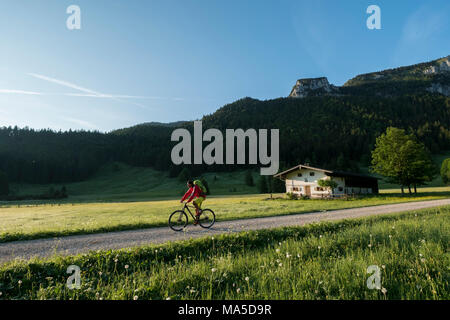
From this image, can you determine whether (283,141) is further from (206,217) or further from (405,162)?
(206,217)

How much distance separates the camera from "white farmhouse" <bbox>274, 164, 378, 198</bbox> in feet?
149

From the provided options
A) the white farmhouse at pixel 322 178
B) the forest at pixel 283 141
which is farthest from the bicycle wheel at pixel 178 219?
the forest at pixel 283 141

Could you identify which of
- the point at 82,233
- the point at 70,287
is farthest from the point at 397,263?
the point at 82,233

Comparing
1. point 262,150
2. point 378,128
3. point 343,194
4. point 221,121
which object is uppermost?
point 221,121

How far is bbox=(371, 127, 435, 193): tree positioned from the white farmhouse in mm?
6228

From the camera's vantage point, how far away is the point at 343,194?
43875 millimetres

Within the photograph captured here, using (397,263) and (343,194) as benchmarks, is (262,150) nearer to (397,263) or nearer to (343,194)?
(343,194)

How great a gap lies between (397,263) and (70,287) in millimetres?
6494

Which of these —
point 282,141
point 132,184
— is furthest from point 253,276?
point 282,141

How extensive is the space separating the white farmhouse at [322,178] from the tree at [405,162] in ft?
Answer: 20.4

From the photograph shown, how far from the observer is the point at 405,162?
42.1 metres

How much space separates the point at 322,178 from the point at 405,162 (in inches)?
570

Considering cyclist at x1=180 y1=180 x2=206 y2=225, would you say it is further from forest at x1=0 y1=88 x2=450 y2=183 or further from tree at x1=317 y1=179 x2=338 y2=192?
forest at x1=0 y1=88 x2=450 y2=183
